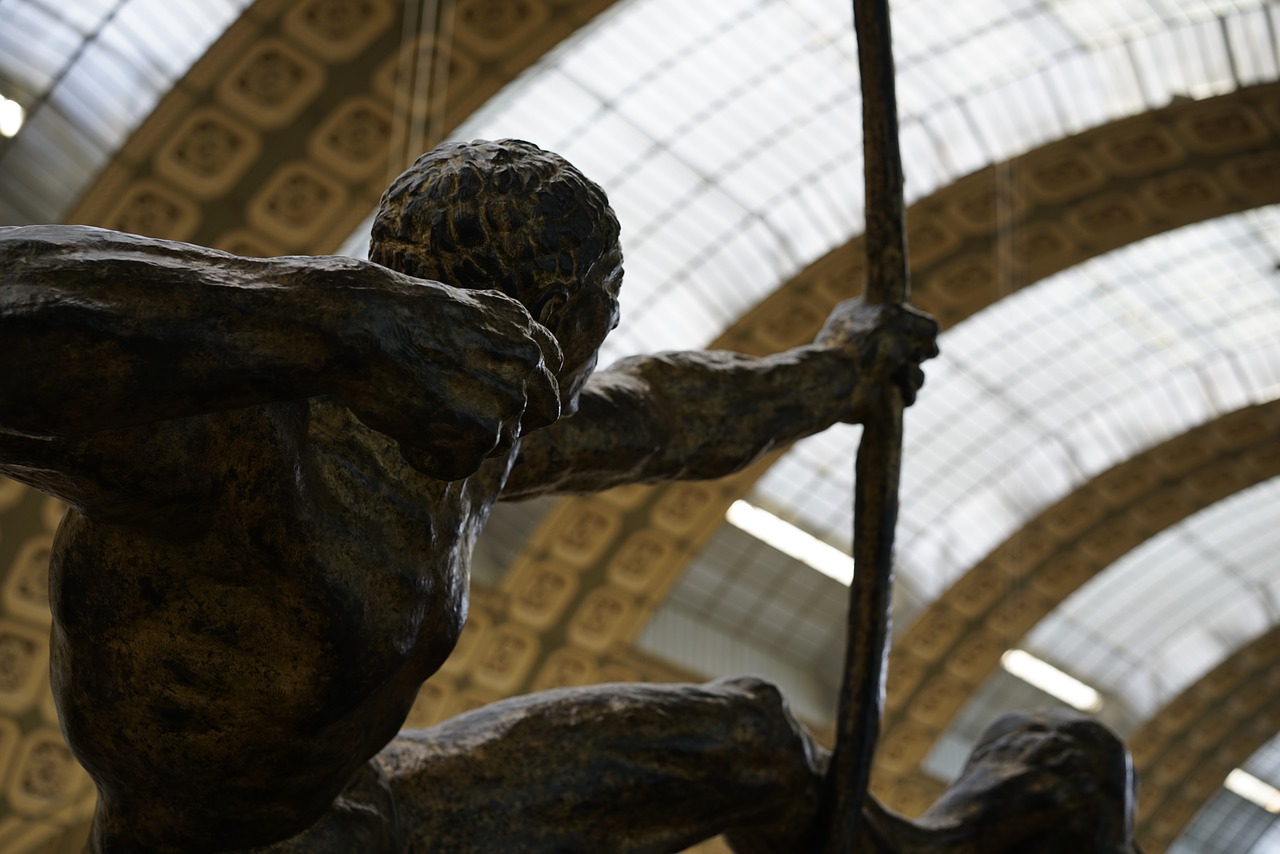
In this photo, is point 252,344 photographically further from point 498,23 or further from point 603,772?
point 498,23

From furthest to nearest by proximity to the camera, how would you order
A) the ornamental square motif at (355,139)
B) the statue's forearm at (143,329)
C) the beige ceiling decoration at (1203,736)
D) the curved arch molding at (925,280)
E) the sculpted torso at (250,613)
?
1. the beige ceiling decoration at (1203,736)
2. the curved arch molding at (925,280)
3. the ornamental square motif at (355,139)
4. the sculpted torso at (250,613)
5. the statue's forearm at (143,329)

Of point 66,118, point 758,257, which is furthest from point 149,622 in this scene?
point 758,257

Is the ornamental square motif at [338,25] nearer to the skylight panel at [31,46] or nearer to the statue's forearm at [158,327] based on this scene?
the skylight panel at [31,46]

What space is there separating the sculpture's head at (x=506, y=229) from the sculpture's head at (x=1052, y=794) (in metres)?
1.37

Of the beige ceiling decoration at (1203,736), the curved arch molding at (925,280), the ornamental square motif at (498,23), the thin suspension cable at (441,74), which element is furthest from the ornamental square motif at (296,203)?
the beige ceiling decoration at (1203,736)

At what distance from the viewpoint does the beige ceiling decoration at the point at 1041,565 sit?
24.2 m

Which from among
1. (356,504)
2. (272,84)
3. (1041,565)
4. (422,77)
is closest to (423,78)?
(422,77)

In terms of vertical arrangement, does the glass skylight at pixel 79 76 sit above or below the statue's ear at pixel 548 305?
below

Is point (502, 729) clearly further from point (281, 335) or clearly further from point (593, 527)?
point (593, 527)

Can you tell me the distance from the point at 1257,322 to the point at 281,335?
923 inches

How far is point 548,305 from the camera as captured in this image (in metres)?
2.58

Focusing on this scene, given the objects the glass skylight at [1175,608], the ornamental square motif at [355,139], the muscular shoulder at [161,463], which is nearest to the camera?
the muscular shoulder at [161,463]

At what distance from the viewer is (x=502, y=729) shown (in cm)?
291

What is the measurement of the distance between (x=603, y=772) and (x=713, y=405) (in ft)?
2.71
